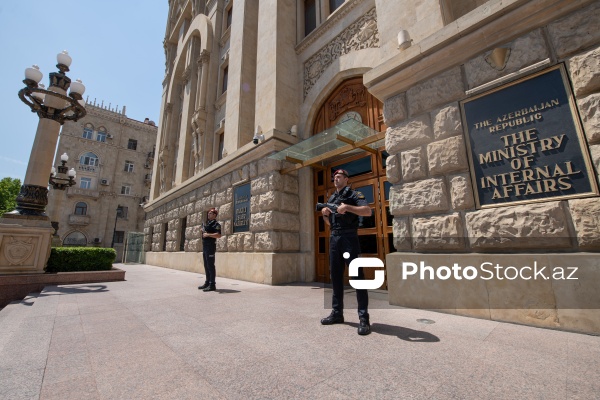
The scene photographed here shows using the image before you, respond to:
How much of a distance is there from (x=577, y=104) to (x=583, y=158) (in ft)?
2.15

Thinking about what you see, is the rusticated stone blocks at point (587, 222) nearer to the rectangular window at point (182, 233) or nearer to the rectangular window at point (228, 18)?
the rectangular window at point (182, 233)

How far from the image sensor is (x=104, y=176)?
3306 centimetres

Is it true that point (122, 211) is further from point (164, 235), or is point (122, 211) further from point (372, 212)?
point (372, 212)

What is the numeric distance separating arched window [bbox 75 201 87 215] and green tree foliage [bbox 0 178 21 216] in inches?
289

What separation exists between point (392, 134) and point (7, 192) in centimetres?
4663

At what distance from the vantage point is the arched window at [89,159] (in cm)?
3191

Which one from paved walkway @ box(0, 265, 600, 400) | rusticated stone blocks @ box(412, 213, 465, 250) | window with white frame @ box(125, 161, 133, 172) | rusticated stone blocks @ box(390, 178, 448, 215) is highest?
window with white frame @ box(125, 161, 133, 172)

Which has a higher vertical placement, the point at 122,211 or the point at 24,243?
the point at 122,211

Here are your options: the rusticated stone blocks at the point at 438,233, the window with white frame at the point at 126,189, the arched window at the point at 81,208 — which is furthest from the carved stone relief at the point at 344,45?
the arched window at the point at 81,208

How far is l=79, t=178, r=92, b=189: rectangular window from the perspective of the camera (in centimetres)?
3173

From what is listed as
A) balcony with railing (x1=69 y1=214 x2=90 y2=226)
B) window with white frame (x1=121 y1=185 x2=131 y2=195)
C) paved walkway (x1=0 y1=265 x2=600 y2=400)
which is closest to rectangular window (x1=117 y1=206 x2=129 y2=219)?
window with white frame (x1=121 y1=185 x2=131 y2=195)

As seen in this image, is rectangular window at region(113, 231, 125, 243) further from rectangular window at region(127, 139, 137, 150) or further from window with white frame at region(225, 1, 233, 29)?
window with white frame at region(225, 1, 233, 29)

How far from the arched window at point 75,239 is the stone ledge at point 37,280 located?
2925cm

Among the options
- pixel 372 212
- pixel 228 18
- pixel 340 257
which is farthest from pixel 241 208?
pixel 228 18
